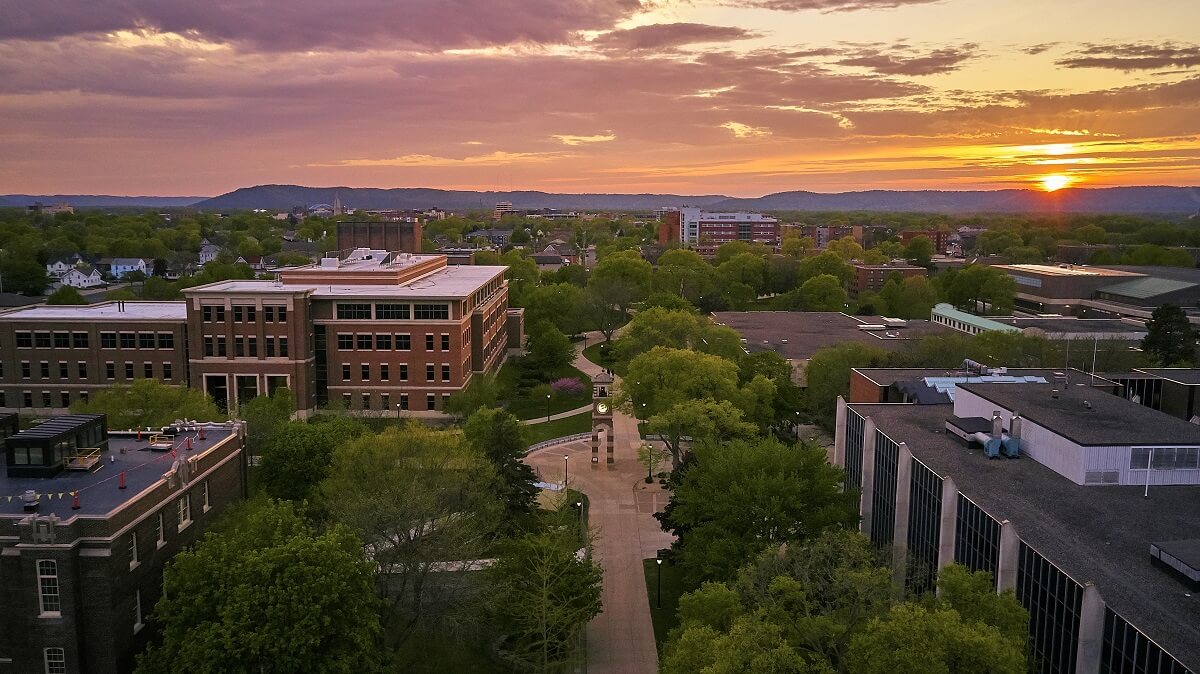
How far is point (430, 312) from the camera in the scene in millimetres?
75125

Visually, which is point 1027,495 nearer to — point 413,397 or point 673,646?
point 673,646

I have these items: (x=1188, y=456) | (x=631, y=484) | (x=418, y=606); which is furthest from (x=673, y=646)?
(x=631, y=484)

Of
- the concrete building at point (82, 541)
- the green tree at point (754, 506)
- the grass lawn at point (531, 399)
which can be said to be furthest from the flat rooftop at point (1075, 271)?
the concrete building at point (82, 541)

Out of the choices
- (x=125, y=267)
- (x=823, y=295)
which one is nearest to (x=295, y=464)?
(x=823, y=295)

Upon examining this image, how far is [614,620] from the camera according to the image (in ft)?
129

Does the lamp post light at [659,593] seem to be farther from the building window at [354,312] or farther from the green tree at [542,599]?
the building window at [354,312]

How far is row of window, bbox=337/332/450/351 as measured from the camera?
74.6 meters

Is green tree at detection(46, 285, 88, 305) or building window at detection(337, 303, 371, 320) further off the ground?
building window at detection(337, 303, 371, 320)

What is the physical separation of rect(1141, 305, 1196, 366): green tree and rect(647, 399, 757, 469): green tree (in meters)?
46.9

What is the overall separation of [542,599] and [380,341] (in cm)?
4588

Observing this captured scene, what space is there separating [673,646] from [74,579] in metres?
19.4

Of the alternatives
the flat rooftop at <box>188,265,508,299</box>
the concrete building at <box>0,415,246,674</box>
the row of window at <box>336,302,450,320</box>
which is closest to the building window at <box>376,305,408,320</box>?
the row of window at <box>336,302,450,320</box>

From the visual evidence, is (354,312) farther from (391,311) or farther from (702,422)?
(702,422)

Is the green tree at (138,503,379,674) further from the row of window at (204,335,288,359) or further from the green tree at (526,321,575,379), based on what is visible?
the green tree at (526,321,575,379)
